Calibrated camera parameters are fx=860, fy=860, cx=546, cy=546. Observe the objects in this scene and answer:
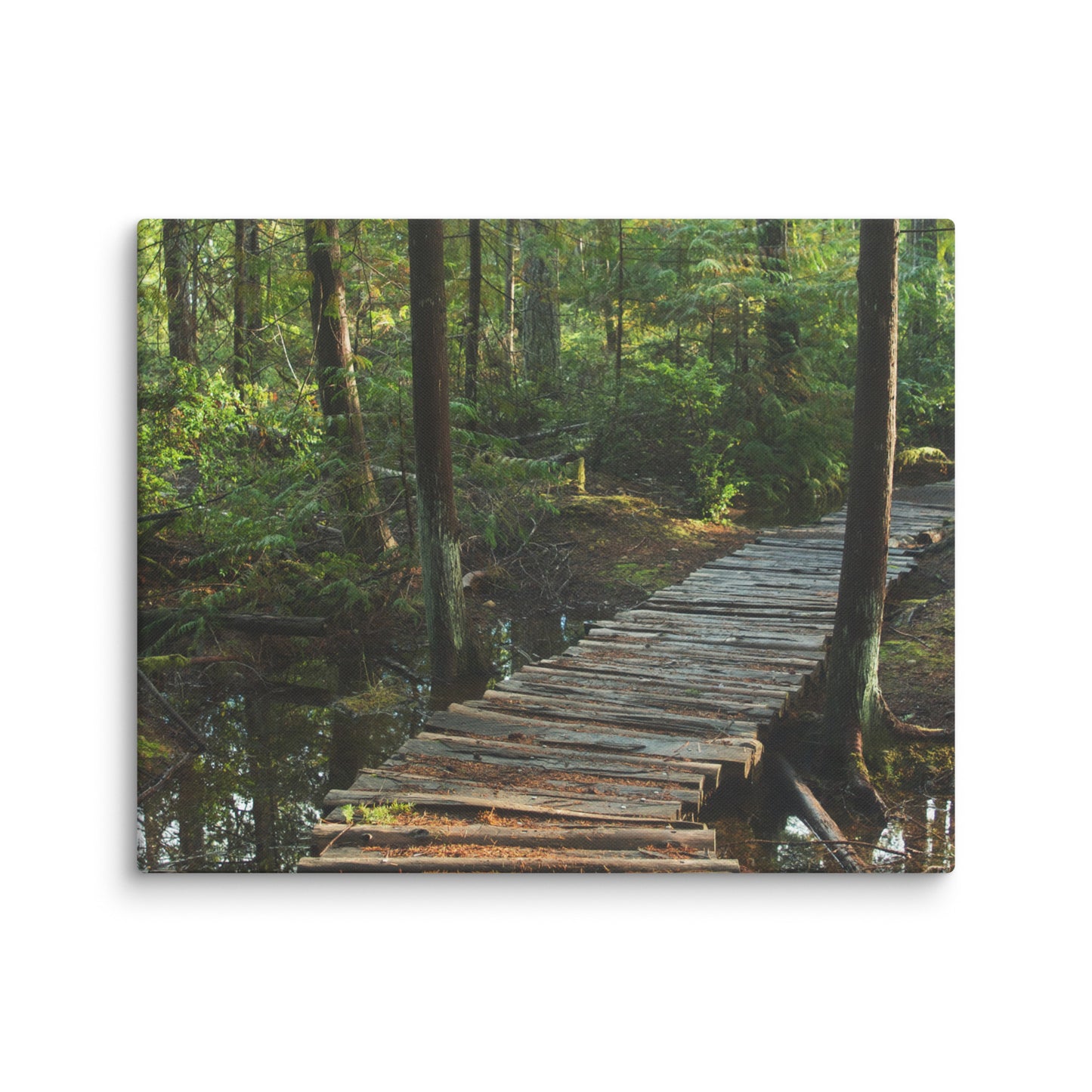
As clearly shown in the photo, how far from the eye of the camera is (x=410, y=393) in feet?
13.5

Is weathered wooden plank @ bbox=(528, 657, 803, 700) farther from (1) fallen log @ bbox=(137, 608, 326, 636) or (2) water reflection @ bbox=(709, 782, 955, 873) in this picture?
(1) fallen log @ bbox=(137, 608, 326, 636)

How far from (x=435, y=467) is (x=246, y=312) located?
1.15 m

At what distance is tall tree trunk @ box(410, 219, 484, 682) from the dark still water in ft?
0.50

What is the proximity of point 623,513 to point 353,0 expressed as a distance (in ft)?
8.44

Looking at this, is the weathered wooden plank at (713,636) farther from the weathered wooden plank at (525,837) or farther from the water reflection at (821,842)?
the weathered wooden plank at (525,837)

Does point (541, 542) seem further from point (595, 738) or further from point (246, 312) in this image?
point (246, 312)

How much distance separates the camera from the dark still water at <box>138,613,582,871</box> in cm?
312

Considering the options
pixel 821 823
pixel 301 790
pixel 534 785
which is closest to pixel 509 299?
pixel 534 785

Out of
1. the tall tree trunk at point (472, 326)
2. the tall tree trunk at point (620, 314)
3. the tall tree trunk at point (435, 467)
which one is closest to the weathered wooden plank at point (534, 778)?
the tall tree trunk at point (435, 467)

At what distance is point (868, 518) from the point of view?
330 cm

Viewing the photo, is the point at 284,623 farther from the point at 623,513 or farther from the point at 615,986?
the point at 615,986

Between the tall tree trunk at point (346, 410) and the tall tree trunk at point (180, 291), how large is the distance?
730mm

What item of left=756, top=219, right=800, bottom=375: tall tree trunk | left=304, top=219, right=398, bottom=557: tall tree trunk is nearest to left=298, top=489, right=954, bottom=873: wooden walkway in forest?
→ left=756, top=219, right=800, bottom=375: tall tree trunk

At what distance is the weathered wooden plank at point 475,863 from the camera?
9.61 feet
